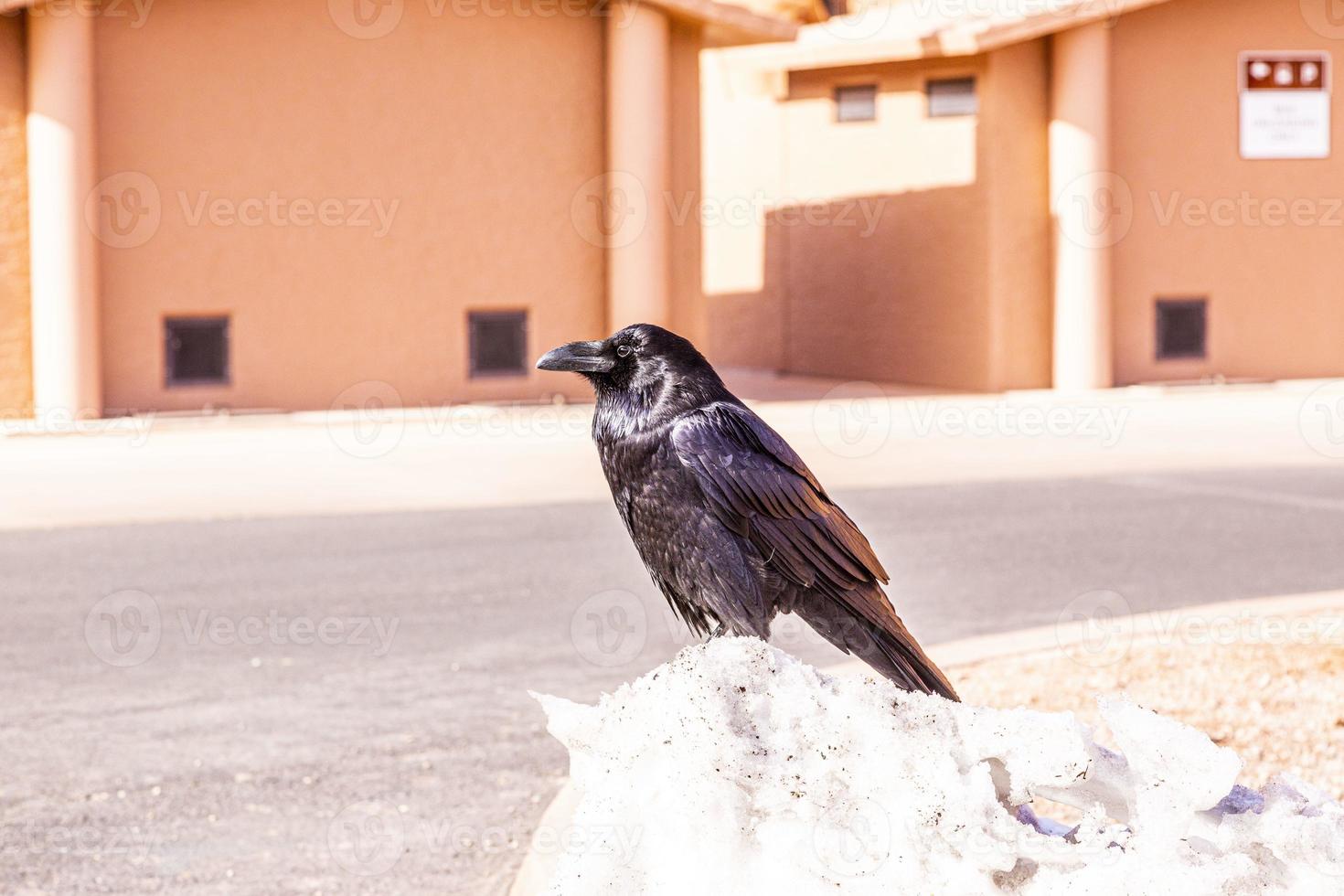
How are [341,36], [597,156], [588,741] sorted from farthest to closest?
1. [597,156]
2. [341,36]
3. [588,741]

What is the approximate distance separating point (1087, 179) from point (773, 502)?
64.2 feet

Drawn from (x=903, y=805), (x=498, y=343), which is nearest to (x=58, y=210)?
(x=498, y=343)

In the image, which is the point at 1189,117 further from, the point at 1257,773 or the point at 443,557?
the point at 1257,773

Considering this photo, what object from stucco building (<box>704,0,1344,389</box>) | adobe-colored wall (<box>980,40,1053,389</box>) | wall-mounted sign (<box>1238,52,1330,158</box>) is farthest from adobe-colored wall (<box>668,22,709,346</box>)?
wall-mounted sign (<box>1238,52,1330,158</box>)

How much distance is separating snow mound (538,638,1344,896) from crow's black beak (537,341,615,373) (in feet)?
1.78

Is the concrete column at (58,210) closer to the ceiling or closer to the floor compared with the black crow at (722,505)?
closer to the ceiling

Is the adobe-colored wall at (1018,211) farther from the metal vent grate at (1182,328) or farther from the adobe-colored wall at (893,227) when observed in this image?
the metal vent grate at (1182,328)

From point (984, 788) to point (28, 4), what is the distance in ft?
56.0

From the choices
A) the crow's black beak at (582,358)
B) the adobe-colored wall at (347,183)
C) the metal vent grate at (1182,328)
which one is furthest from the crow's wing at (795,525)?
the metal vent grate at (1182,328)

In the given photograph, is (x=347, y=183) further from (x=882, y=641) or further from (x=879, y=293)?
(x=882, y=641)

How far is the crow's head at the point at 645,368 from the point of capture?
2.68 metres

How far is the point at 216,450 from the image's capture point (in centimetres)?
1563

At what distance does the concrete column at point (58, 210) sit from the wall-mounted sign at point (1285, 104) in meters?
15.0

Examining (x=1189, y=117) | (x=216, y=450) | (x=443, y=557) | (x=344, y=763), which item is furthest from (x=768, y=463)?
(x=1189, y=117)
